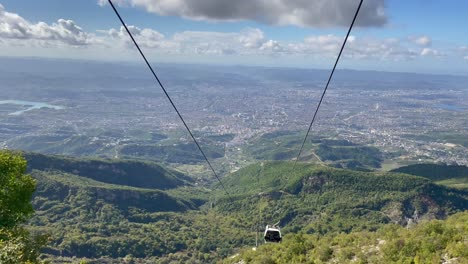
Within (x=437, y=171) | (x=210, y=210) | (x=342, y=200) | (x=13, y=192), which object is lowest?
(x=210, y=210)

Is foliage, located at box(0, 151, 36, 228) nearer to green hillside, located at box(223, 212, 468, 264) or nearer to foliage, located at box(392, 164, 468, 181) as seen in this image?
green hillside, located at box(223, 212, 468, 264)

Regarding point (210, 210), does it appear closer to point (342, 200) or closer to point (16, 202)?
point (342, 200)

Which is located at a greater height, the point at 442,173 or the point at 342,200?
the point at 442,173

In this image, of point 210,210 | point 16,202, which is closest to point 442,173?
point 210,210

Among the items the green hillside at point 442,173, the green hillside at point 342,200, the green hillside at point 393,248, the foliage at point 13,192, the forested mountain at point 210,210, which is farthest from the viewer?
the green hillside at point 442,173

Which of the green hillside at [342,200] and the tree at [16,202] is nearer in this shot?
the tree at [16,202]

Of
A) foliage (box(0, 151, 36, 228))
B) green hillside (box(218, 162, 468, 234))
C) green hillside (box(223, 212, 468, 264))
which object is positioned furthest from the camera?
green hillside (box(218, 162, 468, 234))

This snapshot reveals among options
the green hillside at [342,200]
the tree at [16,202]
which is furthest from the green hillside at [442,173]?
the tree at [16,202]

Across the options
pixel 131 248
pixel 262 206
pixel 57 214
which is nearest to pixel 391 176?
pixel 262 206

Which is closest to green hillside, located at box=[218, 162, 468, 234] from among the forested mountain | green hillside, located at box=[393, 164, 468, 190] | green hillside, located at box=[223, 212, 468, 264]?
the forested mountain

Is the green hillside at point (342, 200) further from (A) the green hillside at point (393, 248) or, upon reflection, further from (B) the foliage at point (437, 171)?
(A) the green hillside at point (393, 248)

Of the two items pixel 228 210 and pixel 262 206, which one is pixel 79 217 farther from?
pixel 262 206
